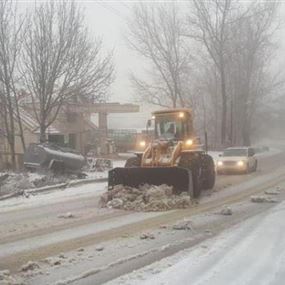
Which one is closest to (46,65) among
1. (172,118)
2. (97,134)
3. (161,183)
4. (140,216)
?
(172,118)

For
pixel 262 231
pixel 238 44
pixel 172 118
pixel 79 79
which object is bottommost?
pixel 262 231

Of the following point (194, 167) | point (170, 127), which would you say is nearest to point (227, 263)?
point (194, 167)

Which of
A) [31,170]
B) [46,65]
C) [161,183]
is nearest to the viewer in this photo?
[161,183]

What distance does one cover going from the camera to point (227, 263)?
9.34 m

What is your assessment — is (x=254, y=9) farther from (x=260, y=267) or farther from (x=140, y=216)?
(x=260, y=267)

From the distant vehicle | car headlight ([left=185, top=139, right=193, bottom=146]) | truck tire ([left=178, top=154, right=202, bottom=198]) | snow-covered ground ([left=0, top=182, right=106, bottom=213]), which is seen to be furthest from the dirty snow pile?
the distant vehicle

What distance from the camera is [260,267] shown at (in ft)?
29.5

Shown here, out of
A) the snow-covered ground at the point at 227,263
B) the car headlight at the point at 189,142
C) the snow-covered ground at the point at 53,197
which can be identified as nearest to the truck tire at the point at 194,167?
the car headlight at the point at 189,142

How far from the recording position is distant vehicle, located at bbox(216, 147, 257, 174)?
31391 millimetres

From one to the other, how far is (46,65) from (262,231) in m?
23.0

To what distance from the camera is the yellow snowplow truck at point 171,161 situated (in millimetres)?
18438

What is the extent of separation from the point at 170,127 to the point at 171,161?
2.45 m

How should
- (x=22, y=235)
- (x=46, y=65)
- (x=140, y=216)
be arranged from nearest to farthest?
(x=22, y=235)
(x=140, y=216)
(x=46, y=65)

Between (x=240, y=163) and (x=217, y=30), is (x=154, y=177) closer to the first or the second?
(x=240, y=163)
